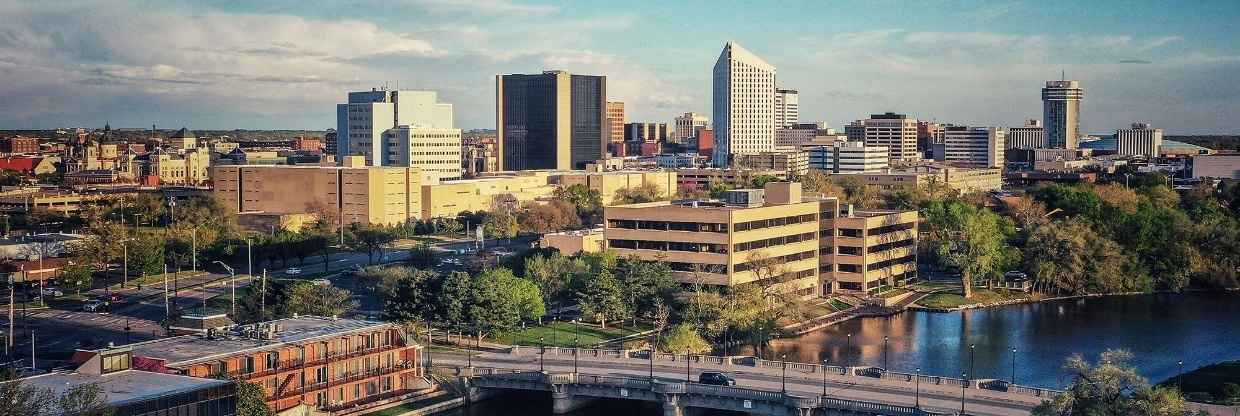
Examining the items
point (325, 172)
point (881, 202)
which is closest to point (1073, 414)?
point (881, 202)

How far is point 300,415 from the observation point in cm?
5381

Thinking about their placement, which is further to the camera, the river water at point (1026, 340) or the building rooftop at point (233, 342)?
the river water at point (1026, 340)

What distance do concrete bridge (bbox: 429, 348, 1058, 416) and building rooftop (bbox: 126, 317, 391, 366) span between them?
5.71 metres

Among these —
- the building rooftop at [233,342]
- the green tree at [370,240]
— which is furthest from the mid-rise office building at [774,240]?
the building rooftop at [233,342]

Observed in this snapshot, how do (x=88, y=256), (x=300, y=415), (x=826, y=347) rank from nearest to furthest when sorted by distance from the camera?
(x=300, y=415)
(x=826, y=347)
(x=88, y=256)

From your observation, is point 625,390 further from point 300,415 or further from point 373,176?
point 373,176

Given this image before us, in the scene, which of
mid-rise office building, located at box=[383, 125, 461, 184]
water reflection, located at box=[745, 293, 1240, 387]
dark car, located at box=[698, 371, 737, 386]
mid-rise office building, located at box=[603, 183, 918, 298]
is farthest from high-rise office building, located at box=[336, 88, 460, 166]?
dark car, located at box=[698, 371, 737, 386]

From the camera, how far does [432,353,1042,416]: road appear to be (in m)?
52.4

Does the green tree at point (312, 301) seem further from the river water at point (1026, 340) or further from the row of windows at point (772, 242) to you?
the row of windows at point (772, 242)

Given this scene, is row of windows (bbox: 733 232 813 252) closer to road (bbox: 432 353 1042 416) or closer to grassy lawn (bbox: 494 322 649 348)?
grassy lawn (bbox: 494 322 649 348)

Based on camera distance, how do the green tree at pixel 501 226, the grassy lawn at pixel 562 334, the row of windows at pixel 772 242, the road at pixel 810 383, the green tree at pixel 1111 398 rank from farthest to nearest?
1. the green tree at pixel 501 226
2. the row of windows at pixel 772 242
3. the grassy lawn at pixel 562 334
4. the road at pixel 810 383
5. the green tree at pixel 1111 398

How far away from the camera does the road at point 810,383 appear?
52438 mm

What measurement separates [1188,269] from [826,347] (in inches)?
1595

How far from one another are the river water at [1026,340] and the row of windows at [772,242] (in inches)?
296
